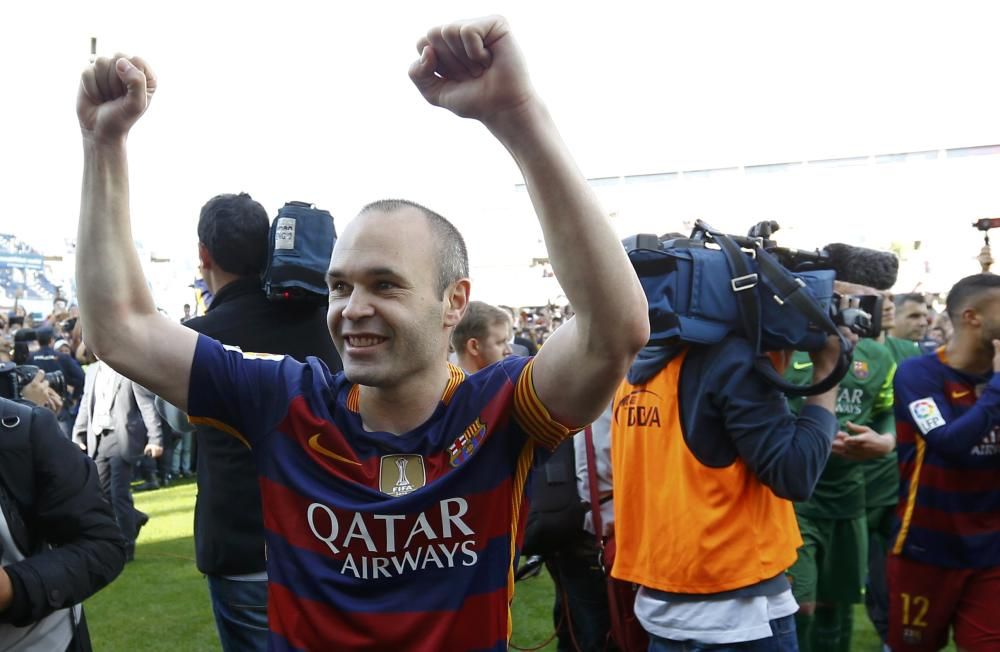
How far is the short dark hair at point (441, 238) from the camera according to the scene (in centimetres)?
194

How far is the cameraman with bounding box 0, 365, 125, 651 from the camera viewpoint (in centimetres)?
228

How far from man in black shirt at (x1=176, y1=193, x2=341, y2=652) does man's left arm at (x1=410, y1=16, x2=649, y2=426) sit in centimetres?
175

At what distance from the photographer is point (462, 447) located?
73.9 inches

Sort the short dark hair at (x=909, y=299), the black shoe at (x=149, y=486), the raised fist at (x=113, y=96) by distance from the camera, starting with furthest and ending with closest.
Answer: the black shoe at (x=149, y=486) < the short dark hair at (x=909, y=299) < the raised fist at (x=113, y=96)

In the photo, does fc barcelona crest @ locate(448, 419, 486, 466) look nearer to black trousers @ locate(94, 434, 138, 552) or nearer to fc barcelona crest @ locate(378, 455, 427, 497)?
fc barcelona crest @ locate(378, 455, 427, 497)

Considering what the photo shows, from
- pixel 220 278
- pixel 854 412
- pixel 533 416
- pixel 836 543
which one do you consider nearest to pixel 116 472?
pixel 220 278

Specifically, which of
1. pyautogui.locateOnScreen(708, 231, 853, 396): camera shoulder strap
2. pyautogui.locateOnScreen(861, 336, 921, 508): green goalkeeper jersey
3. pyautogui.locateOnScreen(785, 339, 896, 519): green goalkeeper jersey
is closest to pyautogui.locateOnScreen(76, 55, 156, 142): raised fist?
pyautogui.locateOnScreen(708, 231, 853, 396): camera shoulder strap

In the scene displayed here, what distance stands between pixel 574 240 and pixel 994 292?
10.3ft

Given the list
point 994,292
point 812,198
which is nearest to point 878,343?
point 994,292

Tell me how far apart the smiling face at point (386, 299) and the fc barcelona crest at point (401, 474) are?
0.16 m

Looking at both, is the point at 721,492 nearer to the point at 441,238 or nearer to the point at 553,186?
the point at 441,238

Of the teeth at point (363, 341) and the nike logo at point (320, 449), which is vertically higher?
the teeth at point (363, 341)

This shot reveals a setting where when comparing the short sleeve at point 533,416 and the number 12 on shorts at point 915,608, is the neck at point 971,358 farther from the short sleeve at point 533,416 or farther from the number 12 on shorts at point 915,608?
the short sleeve at point 533,416

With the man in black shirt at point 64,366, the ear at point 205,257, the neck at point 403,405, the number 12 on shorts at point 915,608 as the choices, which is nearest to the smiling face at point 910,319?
the number 12 on shorts at point 915,608
